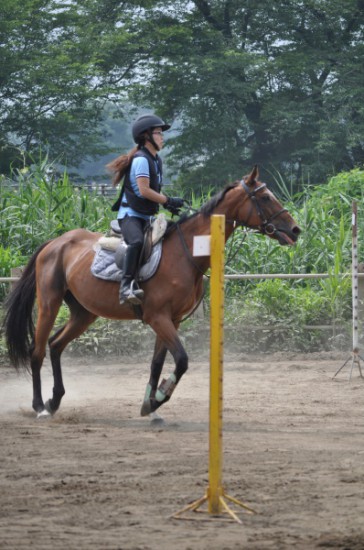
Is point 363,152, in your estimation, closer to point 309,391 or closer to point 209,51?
point 209,51

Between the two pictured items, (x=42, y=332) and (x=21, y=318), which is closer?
(x=42, y=332)

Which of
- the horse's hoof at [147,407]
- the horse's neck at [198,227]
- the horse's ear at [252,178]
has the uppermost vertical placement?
the horse's ear at [252,178]

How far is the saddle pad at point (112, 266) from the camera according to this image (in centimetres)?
997

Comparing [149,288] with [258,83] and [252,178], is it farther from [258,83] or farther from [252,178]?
[258,83]

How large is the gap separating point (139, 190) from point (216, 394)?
164 inches

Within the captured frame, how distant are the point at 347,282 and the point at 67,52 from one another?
67.0ft

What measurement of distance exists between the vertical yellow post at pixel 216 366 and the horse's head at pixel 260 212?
3847 mm

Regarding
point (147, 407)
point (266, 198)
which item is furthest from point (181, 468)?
point (266, 198)

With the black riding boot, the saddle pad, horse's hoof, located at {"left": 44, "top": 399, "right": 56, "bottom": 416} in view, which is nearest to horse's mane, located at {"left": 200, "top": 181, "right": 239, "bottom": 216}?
the saddle pad

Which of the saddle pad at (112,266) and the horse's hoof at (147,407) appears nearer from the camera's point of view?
the horse's hoof at (147,407)

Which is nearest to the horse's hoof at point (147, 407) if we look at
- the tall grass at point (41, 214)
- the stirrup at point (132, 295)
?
the stirrup at point (132, 295)

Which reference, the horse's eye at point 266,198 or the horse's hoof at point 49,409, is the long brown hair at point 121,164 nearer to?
the horse's eye at point 266,198

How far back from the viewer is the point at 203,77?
113 feet

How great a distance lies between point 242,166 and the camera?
35000 millimetres
